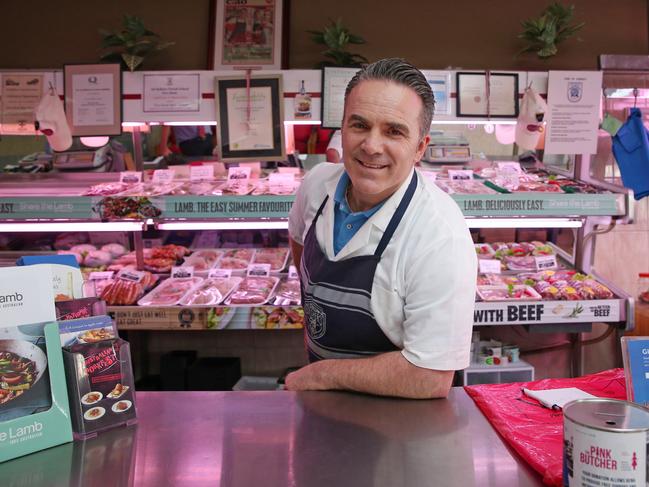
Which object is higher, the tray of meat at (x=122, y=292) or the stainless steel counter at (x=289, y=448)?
the stainless steel counter at (x=289, y=448)

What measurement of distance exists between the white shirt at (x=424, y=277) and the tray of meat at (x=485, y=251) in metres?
2.82

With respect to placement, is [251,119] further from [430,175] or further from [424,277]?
[424,277]

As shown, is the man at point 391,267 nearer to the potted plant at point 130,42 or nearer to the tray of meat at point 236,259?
the tray of meat at point 236,259

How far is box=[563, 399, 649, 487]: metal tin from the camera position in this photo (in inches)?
42.4

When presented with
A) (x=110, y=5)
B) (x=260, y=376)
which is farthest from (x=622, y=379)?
(x=110, y=5)

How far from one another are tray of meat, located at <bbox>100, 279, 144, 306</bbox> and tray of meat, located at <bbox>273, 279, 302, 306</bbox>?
3.04ft

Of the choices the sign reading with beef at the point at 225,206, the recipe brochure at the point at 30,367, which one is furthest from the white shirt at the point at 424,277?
the sign reading with beef at the point at 225,206

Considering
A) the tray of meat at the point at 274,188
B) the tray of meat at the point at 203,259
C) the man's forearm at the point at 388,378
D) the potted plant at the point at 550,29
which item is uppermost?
the potted plant at the point at 550,29

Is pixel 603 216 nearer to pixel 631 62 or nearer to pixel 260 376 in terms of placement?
pixel 631 62

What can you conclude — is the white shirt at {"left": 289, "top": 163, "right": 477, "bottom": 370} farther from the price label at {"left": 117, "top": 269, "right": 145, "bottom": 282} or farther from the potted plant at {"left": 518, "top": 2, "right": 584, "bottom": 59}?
the potted plant at {"left": 518, "top": 2, "right": 584, "bottom": 59}

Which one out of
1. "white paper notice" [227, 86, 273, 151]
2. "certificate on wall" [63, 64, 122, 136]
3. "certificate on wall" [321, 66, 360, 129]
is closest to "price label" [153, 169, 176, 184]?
"certificate on wall" [63, 64, 122, 136]

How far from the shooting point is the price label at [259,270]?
458cm

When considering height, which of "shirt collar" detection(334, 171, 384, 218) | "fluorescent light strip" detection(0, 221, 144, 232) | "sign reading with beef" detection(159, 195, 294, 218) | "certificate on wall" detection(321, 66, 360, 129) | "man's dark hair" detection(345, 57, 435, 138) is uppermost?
"certificate on wall" detection(321, 66, 360, 129)

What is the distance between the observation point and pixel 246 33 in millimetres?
5074
